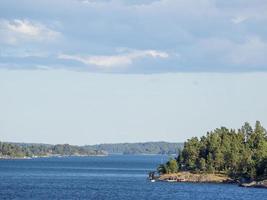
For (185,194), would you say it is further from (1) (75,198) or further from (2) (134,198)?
(1) (75,198)

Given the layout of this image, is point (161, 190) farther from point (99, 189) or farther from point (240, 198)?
point (240, 198)

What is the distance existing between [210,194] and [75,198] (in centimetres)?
3384

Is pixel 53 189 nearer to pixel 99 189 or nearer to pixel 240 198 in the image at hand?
→ pixel 99 189

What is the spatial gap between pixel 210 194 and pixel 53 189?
38308mm

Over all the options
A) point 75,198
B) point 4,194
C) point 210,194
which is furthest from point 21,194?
point 210,194

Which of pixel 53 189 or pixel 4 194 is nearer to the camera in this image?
pixel 4 194

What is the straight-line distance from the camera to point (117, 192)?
182 metres

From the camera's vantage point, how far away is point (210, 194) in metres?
177

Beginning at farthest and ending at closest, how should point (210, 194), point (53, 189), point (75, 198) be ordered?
point (53, 189), point (210, 194), point (75, 198)

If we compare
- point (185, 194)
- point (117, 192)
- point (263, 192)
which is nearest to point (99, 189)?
point (117, 192)

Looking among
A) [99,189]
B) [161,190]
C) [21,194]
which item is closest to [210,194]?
[161,190]

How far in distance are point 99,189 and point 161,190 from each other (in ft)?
49.4

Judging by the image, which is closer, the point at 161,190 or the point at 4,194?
the point at 4,194

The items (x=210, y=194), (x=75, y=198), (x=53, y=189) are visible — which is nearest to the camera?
(x=75, y=198)
